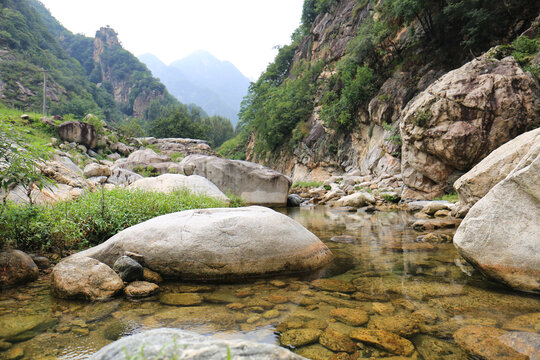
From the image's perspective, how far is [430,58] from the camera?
19.7 meters

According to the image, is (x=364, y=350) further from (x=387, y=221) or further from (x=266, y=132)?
(x=266, y=132)

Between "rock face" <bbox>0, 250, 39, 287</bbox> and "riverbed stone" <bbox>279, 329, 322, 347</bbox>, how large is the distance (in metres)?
3.53

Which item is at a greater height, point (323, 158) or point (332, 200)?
point (323, 158)

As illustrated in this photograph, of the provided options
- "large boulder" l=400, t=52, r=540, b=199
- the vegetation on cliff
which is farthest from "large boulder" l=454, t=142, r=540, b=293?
the vegetation on cliff

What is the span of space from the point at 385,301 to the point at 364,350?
1083 mm

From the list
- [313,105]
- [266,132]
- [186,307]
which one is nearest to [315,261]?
[186,307]

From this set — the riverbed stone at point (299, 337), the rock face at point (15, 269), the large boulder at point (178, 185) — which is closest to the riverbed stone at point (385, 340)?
the riverbed stone at point (299, 337)

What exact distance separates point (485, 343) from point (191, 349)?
236 cm

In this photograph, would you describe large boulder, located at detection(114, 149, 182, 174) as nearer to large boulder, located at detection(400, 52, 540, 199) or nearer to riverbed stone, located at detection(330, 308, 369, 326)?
large boulder, located at detection(400, 52, 540, 199)

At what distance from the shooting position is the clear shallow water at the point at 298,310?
2.43 m

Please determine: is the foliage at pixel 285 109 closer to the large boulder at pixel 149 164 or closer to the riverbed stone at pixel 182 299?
the large boulder at pixel 149 164

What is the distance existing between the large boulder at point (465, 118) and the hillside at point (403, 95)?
1.5 inches

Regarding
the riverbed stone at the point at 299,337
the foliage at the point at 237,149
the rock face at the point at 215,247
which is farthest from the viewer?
the foliage at the point at 237,149

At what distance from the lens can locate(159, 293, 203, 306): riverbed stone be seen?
3.22 m
